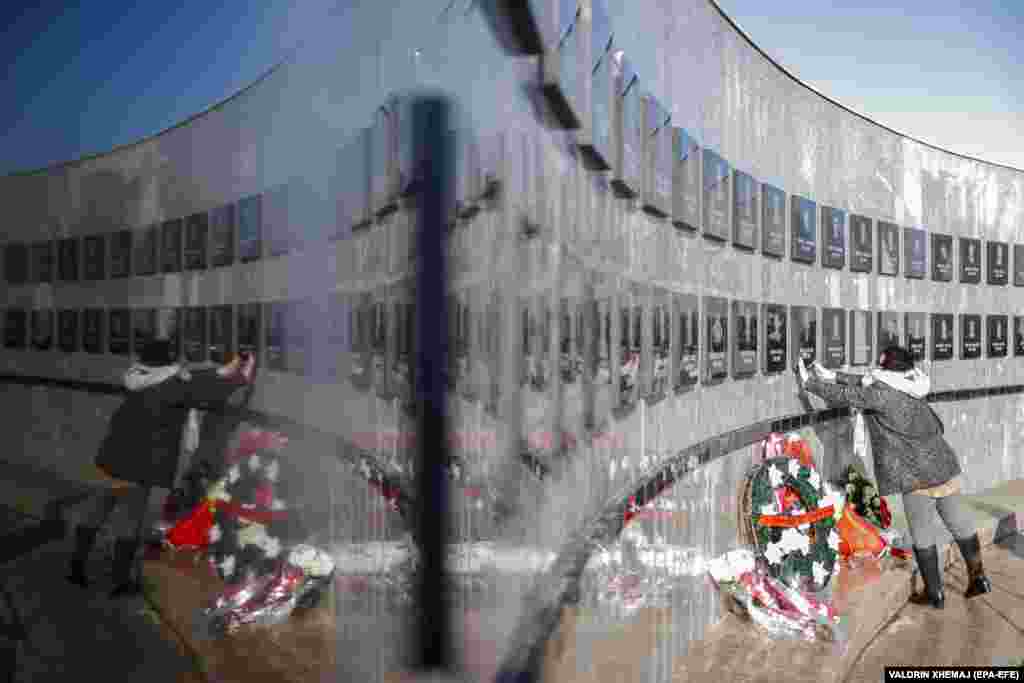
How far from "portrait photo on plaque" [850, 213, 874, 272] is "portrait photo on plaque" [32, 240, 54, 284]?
18.2 feet

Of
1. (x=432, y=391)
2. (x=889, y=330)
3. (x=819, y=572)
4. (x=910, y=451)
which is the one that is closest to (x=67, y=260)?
(x=432, y=391)

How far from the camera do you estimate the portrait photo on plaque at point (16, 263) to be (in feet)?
1.17

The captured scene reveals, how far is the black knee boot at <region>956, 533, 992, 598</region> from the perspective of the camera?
15.6 ft

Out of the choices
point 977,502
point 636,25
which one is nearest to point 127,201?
point 636,25

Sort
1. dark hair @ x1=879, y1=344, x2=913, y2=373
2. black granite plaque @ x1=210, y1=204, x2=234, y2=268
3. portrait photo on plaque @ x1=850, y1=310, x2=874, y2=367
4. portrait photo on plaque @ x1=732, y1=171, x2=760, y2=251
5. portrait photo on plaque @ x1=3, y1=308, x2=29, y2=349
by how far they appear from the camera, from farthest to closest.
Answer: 1. portrait photo on plaque @ x1=850, y1=310, x2=874, y2=367
2. dark hair @ x1=879, y1=344, x2=913, y2=373
3. portrait photo on plaque @ x1=732, y1=171, x2=760, y2=251
4. black granite plaque @ x1=210, y1=204, x2=234, y2=268
5. portrait photo on plaque @ x1=3, y1=308, x2=29, y2=349

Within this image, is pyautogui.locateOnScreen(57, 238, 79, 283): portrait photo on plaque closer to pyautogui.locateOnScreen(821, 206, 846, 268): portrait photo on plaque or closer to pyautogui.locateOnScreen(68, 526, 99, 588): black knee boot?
pyautogui.locateOnScreen(68, 526, 99, 588): black knee boot

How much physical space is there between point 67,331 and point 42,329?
0.04ft

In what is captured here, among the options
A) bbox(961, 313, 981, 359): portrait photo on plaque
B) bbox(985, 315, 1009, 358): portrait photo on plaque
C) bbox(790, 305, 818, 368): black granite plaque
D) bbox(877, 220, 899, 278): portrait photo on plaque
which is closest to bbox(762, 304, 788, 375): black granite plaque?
bbox(790, 305, 818, 368): black granite plaque

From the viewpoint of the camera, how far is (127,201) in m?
0.41

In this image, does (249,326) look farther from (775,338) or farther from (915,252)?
(915,252)

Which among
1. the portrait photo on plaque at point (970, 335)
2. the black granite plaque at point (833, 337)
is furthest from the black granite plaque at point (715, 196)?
the portrait photo on plaque at point (970, 335)

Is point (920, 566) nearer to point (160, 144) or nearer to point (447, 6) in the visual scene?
point (447, 6)

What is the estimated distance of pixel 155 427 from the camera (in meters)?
0.44

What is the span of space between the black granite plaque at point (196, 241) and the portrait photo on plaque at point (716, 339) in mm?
3059
